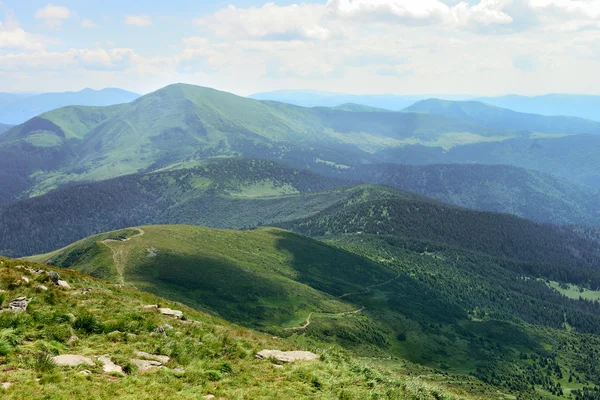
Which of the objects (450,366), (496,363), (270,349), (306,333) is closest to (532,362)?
(496,363)

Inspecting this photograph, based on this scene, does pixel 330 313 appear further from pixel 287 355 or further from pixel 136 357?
pixel 136 357

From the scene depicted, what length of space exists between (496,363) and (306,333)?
8226 centimetres

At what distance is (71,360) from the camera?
952 inches

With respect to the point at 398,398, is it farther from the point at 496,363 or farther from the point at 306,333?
the point at 496,363

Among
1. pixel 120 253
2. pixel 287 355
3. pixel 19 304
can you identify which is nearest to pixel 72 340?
pixel 19 304

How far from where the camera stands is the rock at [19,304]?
29.8 metres

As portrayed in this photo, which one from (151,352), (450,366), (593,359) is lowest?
(593,359)

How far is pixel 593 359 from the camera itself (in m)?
167

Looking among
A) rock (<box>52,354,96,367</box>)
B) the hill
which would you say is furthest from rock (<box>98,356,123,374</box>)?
the hill

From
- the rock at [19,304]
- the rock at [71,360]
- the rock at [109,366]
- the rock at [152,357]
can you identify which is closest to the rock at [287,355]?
the rock at [152,357]

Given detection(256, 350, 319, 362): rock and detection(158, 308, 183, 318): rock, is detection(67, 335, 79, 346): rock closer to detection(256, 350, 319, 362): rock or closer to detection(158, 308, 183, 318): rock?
detection(158, 308, 183, 318): rock

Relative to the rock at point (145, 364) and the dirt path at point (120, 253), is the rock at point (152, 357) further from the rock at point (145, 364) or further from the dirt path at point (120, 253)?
the dirt path at point (120, 253)

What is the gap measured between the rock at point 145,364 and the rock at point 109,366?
1084mm

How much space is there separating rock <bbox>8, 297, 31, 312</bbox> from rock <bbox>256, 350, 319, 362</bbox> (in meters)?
18.3
